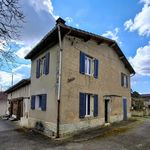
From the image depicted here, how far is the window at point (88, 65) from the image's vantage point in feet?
47.4

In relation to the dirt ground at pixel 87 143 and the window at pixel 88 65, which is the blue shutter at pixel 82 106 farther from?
the window at pixel 88 65

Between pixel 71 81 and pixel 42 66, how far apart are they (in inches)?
142

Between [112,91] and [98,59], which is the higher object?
[98,59]

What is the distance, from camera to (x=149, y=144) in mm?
10758

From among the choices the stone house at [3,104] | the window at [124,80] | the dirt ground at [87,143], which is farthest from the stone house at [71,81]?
the stone house at [3,104]

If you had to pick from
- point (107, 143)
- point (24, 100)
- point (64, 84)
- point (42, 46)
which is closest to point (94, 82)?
point (64, 84)

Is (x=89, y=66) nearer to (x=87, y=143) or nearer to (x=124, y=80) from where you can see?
(x=87, y=143)

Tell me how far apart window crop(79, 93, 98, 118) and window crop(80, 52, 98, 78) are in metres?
1.53

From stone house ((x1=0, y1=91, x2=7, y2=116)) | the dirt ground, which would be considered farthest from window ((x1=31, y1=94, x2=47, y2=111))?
stone house ((x1=0, y1=91, x2=7, y2=116))

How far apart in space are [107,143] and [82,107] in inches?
136

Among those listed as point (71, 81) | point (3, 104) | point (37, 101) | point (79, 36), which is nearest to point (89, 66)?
point (79, 36)

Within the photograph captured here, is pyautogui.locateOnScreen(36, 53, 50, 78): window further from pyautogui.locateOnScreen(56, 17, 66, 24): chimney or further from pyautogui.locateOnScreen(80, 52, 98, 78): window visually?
pyautogui.locateOnScreen(56, 17, 66, 24): chimney

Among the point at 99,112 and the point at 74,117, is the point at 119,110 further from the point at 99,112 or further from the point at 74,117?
the point at 74,117

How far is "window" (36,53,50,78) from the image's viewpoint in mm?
14661
